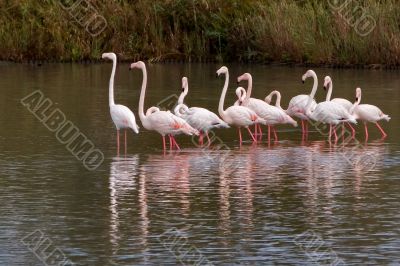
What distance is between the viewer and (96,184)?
13312 millimetres

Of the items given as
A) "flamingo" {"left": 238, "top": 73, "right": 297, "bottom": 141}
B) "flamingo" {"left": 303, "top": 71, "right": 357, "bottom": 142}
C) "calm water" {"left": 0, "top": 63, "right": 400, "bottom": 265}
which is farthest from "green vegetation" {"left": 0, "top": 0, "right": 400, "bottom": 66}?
"flamingo" {"left": 303, "top": 71, "right": 357, "bottom": 142}

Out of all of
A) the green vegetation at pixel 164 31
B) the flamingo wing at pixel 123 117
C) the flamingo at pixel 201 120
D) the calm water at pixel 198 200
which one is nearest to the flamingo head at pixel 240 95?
the calm water at pixel 198 200

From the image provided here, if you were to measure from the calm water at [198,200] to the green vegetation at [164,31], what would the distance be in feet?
43.0

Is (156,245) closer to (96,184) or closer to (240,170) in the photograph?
(96,184)

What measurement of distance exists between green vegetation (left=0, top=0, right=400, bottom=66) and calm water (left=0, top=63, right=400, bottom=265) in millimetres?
13102

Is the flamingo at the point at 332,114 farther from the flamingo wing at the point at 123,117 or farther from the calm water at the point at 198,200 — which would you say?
the flamingo wing at the point at 123,117

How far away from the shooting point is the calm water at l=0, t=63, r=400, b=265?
10.0 metres

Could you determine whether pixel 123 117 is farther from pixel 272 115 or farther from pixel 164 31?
pixel 164 31

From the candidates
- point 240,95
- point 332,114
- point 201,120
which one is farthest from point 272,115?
point 201,120

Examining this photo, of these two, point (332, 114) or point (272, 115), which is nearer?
point (332, 114)

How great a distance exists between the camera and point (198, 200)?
12312 millimetres

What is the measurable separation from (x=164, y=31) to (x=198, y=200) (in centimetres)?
2375

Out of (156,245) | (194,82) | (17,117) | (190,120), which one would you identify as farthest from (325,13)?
(156,245)

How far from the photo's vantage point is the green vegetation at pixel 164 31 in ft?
108
